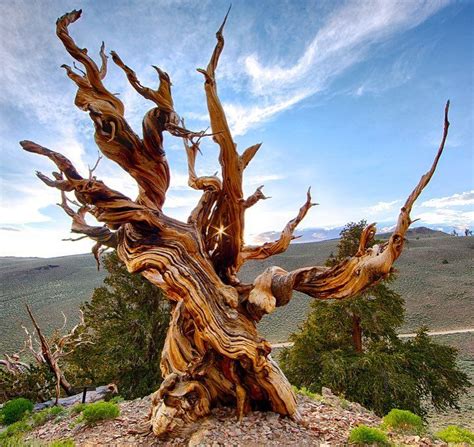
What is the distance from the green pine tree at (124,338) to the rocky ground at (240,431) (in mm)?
4559

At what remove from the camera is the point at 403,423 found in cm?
487

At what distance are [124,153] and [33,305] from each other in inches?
1519

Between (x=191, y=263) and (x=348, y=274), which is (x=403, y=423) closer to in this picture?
(x=348, y=274)

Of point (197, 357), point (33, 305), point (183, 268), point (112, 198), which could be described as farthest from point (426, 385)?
point (33, 305)

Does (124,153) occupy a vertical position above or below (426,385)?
above

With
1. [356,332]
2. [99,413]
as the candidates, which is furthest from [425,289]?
[99,413]

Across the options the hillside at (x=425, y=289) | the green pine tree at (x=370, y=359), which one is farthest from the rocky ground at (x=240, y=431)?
the hillside at (x=425, y=289)

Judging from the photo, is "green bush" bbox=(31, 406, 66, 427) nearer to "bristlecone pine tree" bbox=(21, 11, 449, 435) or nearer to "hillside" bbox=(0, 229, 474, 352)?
"bristlecone pine tree" bbox=(21, 11, 449, 435)

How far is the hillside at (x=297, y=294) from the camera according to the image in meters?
28.9

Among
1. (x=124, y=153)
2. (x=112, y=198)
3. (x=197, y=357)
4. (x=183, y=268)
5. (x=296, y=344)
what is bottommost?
(x=296, y=344)

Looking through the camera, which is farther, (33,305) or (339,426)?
(33,305)

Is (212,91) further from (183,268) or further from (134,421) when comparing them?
(134,421)

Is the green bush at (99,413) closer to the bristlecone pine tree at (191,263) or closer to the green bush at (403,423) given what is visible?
the bristlecone pine tree at (191,263)

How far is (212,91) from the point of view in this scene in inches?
166
